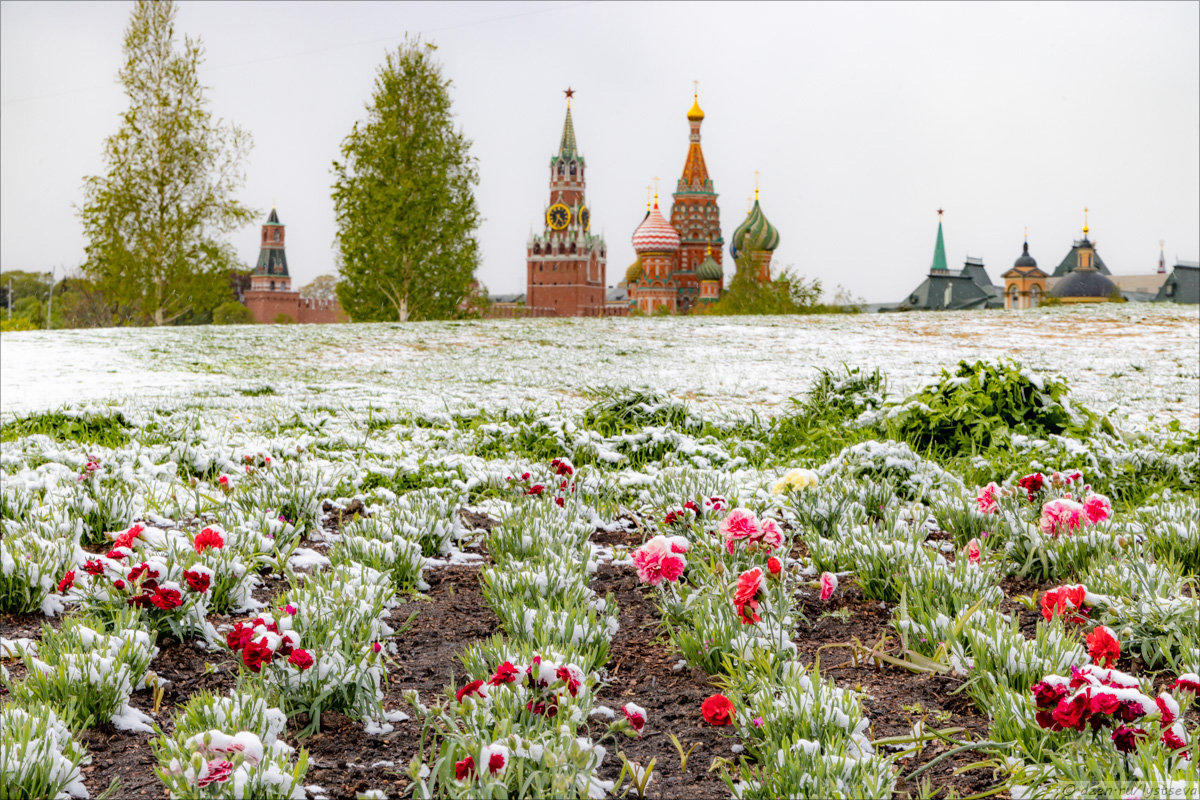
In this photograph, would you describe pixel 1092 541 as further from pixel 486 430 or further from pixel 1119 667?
pixel 486 430

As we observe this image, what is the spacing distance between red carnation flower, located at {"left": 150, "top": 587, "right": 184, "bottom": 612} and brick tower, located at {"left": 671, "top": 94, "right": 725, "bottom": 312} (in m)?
111

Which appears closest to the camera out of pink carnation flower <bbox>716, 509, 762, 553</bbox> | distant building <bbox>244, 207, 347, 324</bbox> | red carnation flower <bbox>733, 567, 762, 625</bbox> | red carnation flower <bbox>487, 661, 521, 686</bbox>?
red carnation flower <bbox>487, 661, 521, 686</bbox>

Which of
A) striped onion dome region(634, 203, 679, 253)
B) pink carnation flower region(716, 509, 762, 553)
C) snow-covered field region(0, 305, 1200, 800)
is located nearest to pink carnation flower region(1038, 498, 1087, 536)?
snow-covered field region(0, 305, 1200, 800)

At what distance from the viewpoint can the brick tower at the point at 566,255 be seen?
123000mm

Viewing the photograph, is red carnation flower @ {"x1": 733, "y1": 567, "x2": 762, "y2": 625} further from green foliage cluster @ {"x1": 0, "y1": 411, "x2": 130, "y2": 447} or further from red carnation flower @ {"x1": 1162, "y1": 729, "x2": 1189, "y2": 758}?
green foliage cluster @ {"x1": 0, "y1": 411, "x2": 130, "y2": 447}

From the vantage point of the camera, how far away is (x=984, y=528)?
12.0ft

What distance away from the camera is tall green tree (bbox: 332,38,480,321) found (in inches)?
1003

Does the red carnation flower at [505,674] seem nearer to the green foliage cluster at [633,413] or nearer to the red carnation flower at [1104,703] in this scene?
the red carnation flower at [1104,703]

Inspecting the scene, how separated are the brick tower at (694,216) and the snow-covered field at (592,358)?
9764cm

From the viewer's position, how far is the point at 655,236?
110812 mm

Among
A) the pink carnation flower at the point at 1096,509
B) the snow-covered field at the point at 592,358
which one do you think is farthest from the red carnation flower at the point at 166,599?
the snow-covered field at the point at 592,358

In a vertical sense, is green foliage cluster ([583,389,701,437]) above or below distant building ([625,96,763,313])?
below

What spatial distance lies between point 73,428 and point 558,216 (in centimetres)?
12342

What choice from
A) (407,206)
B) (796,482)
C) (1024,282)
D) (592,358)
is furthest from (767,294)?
(1024,282)
